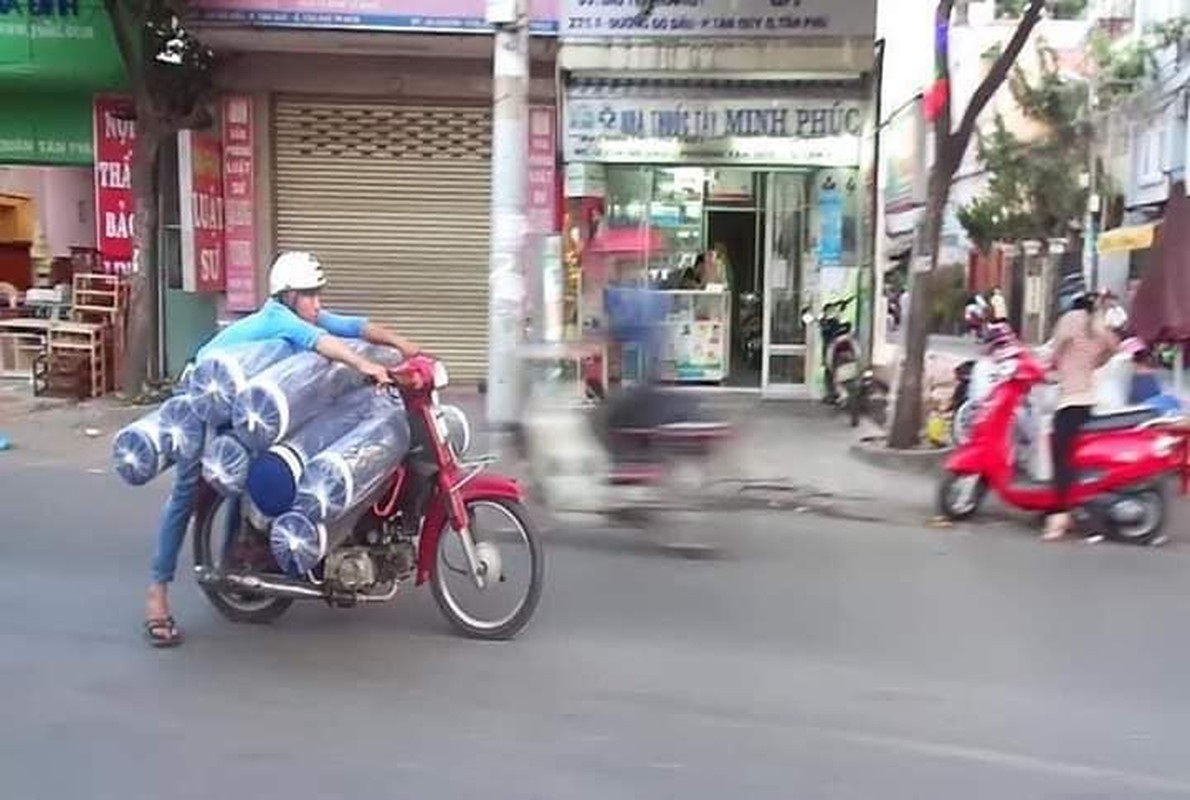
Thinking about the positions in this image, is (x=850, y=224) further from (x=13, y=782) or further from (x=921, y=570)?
(x=13, y=782)

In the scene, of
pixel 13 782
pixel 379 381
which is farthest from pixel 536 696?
pixel 13 782

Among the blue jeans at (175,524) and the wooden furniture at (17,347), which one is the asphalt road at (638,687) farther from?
the wooden furniture at (17,347)

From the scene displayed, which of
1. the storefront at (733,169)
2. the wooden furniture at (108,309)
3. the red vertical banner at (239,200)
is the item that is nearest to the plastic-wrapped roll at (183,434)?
the storefront at (733,169)

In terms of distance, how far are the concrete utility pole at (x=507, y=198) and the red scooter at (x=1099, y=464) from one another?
3337 millimetres

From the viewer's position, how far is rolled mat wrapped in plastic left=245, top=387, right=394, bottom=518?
5.38 m

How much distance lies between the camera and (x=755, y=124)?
14.6 m

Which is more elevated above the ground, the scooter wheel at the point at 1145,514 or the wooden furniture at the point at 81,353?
the wooden furniture at the point at 81,353

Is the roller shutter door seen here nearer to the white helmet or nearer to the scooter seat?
the scooter seat

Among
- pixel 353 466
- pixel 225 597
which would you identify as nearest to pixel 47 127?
pixel 225 597

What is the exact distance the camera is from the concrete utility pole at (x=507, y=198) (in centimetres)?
988

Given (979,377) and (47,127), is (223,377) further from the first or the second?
(47,127)

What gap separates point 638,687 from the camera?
5254 mm

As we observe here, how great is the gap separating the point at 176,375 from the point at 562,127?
5376 mm

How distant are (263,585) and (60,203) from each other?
14.2 meters
